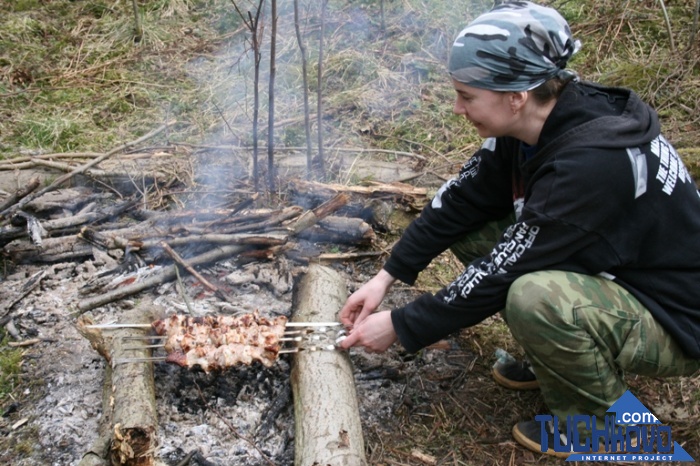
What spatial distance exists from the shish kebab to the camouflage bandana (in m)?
1.34

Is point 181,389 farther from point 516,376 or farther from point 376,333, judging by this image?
point 516,376

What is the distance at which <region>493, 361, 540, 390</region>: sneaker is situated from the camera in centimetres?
326

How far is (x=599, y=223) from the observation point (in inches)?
93.4

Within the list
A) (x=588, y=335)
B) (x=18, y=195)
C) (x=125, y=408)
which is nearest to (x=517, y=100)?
(x=588, y=335)

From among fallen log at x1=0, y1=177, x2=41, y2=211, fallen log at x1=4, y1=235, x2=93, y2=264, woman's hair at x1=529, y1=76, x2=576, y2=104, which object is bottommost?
fallen log at x1=4, y1=235, x2=93, y2=264

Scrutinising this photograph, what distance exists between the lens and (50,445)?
9.23 ft

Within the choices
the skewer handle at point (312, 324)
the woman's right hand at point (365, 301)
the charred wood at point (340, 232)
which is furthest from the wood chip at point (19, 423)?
the charred wood at point (340, 232)

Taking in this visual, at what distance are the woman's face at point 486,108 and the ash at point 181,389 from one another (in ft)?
4.61

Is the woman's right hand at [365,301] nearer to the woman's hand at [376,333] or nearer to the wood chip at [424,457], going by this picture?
the woman's hand at [376,333]

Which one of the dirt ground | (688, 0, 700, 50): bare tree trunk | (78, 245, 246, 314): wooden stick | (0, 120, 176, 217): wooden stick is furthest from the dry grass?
(78, 245, 246, 314): wooden stick

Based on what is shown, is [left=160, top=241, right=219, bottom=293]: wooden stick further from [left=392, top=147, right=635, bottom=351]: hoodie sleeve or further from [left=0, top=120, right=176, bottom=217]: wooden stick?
[left=392, top=147, right=635, bottom=351]: hoodie sleeve

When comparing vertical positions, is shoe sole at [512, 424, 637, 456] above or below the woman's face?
below

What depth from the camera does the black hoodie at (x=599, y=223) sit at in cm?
235
